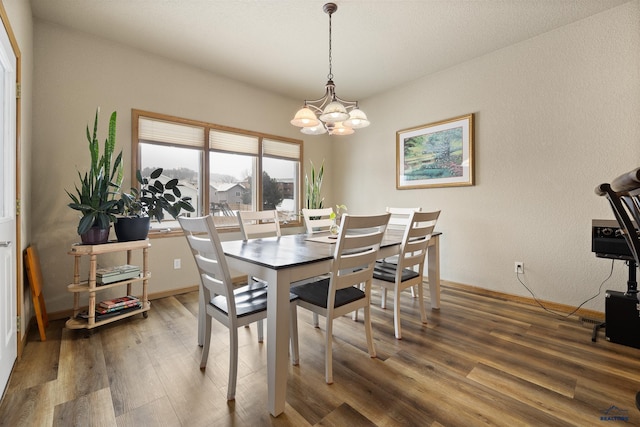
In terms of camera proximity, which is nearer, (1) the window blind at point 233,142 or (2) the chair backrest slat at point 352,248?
(2) the chair backrest slat at point 352,248

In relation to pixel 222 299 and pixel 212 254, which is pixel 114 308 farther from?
pixel 212 254

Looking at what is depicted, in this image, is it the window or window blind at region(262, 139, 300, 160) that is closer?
the window

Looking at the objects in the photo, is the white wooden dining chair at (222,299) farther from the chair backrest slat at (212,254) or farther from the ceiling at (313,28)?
the ceiling at (313,28)

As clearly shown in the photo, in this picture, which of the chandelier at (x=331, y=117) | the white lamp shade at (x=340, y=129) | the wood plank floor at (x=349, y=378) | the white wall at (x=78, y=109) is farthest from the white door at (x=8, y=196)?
the white lamp shade at (x=340, y=129)

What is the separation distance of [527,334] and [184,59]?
4.24 metres

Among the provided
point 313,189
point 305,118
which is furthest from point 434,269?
point 313,189

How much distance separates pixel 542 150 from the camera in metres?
2.82

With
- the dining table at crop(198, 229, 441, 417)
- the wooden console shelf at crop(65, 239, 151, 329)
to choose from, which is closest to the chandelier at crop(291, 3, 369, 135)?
the dining table at crop(198, 229, 441, 417)

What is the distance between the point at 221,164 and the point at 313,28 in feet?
6.32

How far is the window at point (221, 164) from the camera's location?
3154mm

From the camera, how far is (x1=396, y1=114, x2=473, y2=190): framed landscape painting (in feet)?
11.0

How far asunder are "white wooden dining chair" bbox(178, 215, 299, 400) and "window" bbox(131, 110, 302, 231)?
6.32 feet

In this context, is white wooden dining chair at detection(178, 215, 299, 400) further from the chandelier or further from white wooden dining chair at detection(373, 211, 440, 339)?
the chandelier

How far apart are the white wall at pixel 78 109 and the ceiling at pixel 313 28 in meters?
0.16
